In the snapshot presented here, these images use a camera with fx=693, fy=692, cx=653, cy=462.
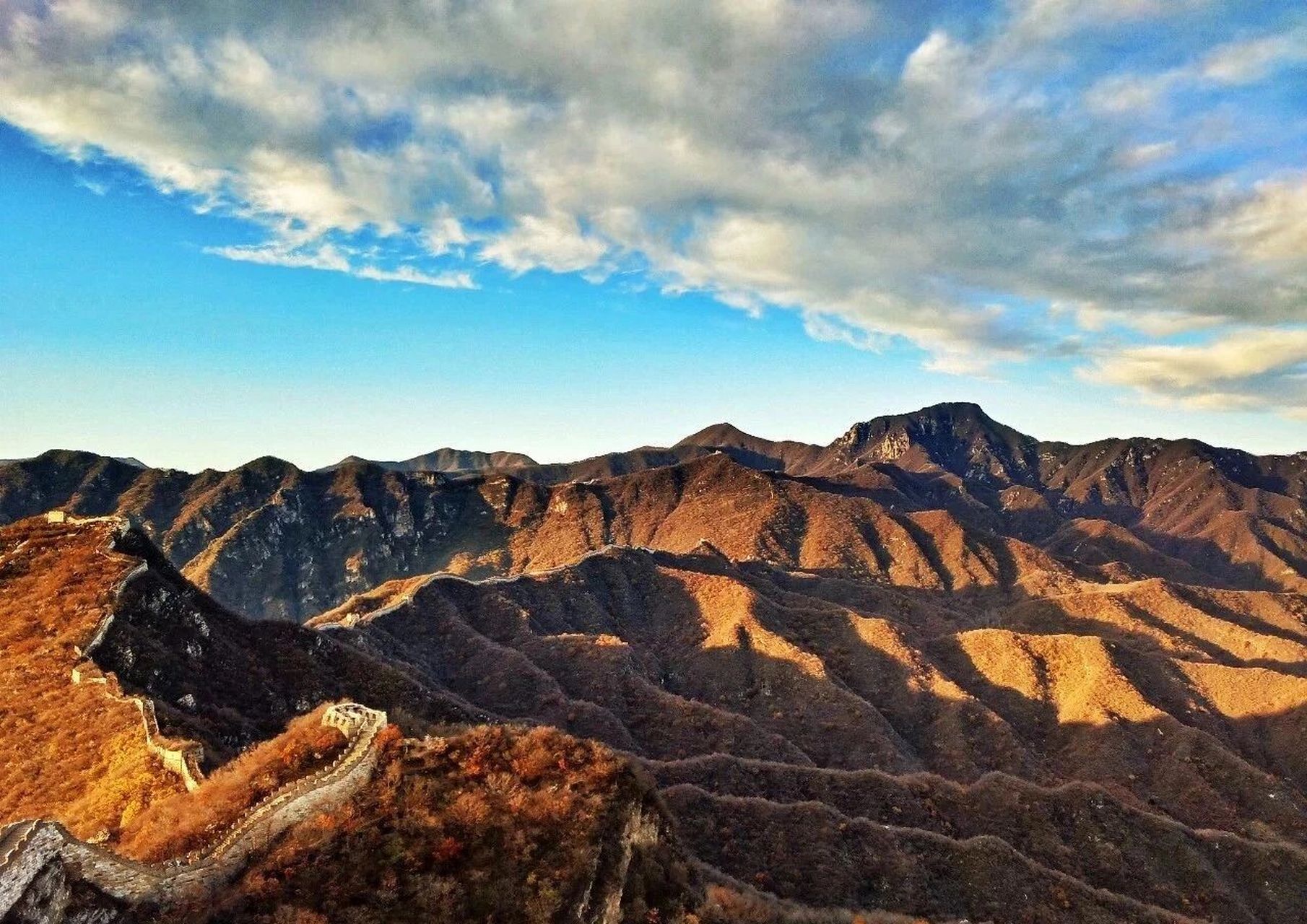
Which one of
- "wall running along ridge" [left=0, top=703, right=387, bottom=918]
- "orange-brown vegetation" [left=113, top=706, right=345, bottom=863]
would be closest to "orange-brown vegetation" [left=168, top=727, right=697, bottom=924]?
"wall running along ridge" [left=0, top=703, right=387, bottom=918]

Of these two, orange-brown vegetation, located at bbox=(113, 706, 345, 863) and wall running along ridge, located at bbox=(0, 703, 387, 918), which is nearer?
wall running along ridge, located at bbox=(0, 703, 387, 918)

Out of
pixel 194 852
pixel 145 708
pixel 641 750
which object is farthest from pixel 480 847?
pixel 641 750

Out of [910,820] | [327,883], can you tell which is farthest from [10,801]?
[910,820]

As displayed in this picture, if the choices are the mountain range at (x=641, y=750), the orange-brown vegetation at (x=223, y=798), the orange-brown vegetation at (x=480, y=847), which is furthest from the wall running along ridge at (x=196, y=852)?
the orange-brown vegetation at (x=223, y=798)

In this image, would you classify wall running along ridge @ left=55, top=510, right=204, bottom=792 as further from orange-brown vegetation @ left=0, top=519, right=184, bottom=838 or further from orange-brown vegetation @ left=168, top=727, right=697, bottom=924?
orange-brown vegetation @ left=168, top=727, right=697, bottom=924

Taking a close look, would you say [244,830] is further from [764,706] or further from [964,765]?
[964,765]

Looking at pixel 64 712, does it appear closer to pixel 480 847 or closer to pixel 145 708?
pixel 145 708
